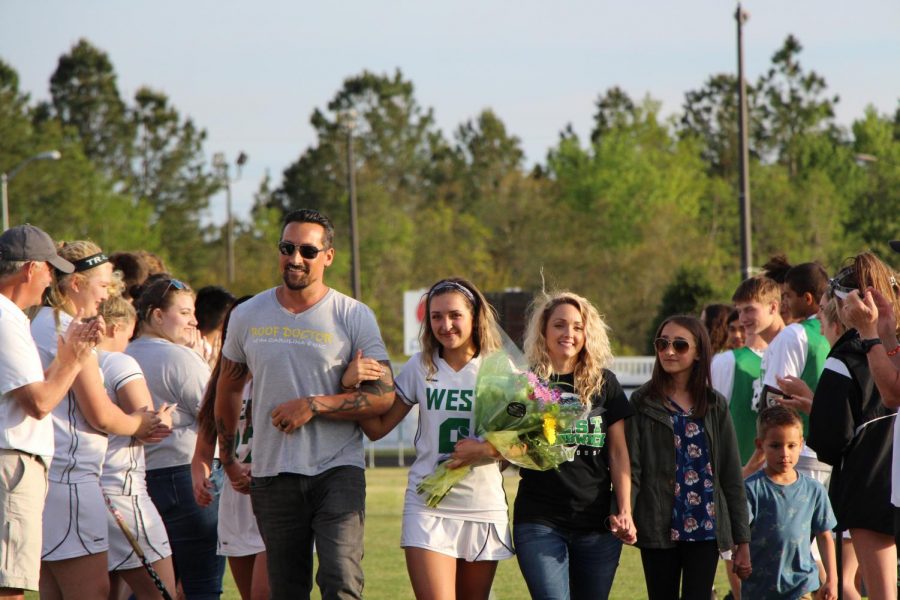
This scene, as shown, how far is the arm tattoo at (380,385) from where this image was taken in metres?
6.03

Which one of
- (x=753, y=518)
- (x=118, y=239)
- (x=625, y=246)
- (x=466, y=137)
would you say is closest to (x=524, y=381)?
(x=753, y=518)

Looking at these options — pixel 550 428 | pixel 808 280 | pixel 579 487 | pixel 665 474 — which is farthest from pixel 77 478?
pixel 808 280

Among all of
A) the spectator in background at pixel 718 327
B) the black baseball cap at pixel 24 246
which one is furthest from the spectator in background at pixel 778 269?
the black baseball cap at pixel 24 246

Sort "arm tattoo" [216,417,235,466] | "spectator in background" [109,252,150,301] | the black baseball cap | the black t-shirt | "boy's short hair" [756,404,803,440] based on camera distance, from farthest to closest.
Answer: "spectator in background" [109,252,150,301] → "boy's short hair" [756,404,803,440] → "arm tattoo" [216,417,235,466] → the black t-shirt → the black baseball cap

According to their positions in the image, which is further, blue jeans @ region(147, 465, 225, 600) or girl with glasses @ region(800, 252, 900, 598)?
blue jeans @ region(147, 465, 225, 600)

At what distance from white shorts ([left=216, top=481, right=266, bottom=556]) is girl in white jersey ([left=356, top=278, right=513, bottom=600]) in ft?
4.14

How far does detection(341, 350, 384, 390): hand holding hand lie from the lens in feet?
19.5

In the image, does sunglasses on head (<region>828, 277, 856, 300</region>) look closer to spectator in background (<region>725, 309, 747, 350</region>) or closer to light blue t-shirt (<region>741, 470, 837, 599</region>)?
light blue t-shirt (<region>741, 470, 837, 599</region>)

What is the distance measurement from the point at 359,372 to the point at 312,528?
77 centimetres

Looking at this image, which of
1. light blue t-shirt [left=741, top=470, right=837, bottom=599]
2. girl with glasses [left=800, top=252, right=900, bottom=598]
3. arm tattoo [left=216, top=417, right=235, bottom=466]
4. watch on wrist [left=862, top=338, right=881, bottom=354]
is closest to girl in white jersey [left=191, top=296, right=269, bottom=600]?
arm tattoo [left=216, top=417, right=235, bottom=466]

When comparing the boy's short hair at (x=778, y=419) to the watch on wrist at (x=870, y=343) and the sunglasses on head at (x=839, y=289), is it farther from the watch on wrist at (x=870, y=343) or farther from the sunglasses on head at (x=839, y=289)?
the watch on wrist at (x=870, y=343)

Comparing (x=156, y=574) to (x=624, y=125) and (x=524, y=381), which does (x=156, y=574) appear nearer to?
(x=524, y=381)

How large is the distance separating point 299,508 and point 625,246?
58886 mm

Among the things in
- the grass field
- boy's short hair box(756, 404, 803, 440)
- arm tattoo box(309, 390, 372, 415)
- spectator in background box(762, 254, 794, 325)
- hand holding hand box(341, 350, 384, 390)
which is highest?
spectator in background box(762, 254, 794, 325)
